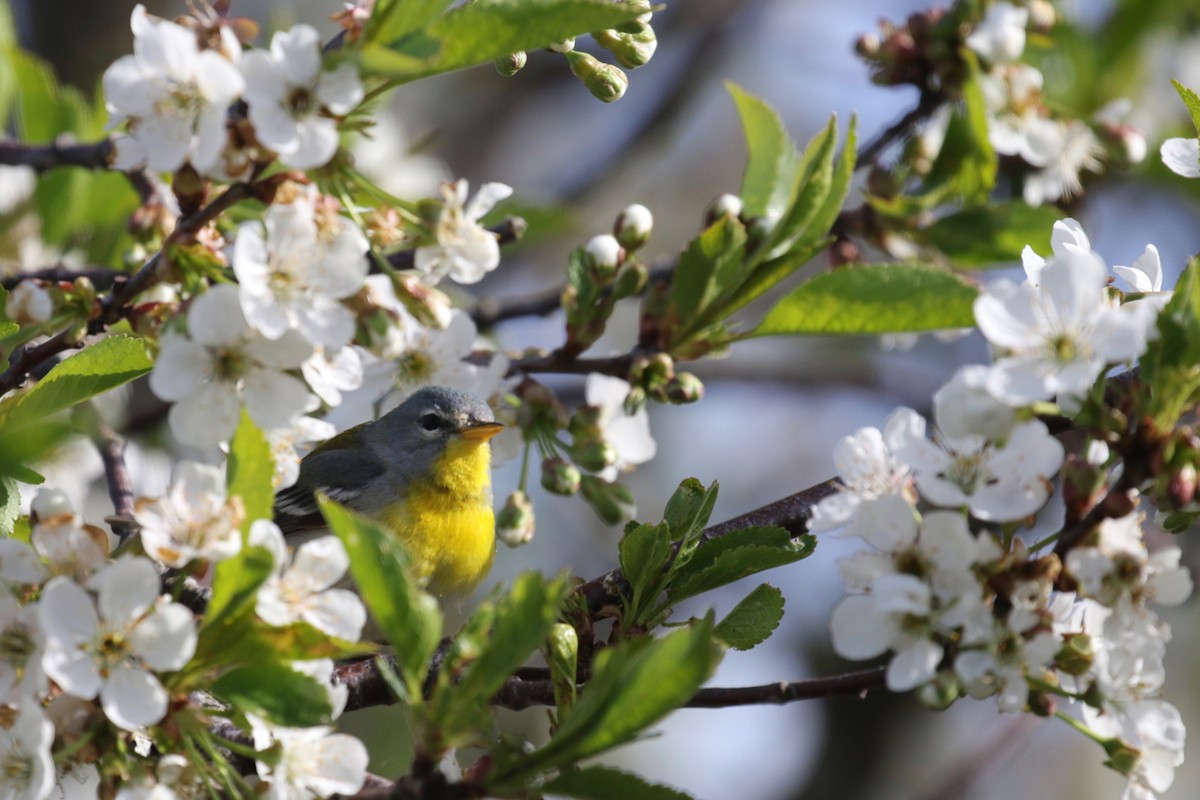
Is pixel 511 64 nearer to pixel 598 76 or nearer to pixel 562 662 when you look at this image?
pixel 598 76

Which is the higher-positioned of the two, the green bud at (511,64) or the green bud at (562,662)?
the green bud at (511,64)

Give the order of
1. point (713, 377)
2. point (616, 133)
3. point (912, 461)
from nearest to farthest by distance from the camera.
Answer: point (912, 461) → point (713, 377) → point (616, 133)

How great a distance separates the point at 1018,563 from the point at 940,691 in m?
0.23

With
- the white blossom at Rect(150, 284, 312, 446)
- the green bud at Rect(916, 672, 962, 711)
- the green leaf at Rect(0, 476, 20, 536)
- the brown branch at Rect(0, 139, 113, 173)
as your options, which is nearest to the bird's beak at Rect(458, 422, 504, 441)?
the brown branch at Rect(0, 139, 113, 173)

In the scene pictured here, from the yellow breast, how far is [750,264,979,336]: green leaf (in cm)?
232

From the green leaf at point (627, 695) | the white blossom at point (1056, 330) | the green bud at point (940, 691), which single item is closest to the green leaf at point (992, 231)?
the white blossom at point (1056, 330)

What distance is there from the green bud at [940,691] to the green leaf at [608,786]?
40 cm

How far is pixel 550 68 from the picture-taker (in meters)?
8.95

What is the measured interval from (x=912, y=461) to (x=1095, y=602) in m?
0.35

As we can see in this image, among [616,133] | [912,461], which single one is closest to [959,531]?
[912,461]

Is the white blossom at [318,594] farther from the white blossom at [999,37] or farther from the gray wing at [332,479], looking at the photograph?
the gray wing at [332,479]

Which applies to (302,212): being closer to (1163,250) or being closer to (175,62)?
(175,62)

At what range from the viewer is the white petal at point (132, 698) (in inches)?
72.4

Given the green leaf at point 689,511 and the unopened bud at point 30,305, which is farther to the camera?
the green leaf at point 689,511
